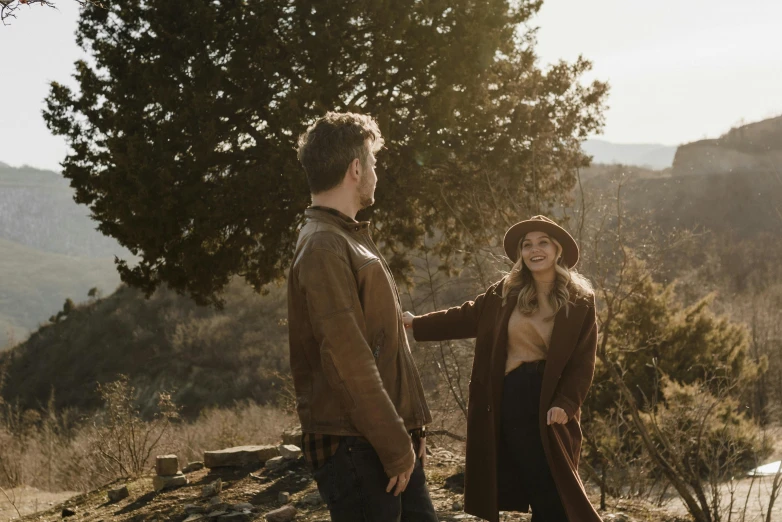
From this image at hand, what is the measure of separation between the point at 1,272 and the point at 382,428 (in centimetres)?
15660

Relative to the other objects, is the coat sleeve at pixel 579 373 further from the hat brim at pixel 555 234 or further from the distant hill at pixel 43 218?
the distant hill at pixel 43 218

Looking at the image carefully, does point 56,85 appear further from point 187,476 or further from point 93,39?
point 187,476

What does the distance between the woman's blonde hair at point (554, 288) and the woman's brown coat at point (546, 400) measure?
46mm

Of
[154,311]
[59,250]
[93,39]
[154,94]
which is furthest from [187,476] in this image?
[59,250]

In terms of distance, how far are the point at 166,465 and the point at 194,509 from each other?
1.11 m

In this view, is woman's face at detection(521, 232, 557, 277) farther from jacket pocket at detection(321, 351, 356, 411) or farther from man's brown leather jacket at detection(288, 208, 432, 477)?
jacket pocket at detection(321, 351, 356, 411)

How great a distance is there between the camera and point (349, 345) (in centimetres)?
249

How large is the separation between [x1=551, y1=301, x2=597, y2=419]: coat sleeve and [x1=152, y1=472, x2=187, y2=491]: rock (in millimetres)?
4865

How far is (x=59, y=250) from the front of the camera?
175500 millimetres

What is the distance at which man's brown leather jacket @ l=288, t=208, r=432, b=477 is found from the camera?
2482 millimetres

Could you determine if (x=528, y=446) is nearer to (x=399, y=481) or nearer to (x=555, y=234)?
(x=555, y=234)

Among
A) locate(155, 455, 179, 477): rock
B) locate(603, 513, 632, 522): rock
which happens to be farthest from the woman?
locate(155, 455, 179, 477): rock

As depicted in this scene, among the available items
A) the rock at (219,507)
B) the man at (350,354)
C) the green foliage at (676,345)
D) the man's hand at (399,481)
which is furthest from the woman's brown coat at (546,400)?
the green foliage at (676,345)

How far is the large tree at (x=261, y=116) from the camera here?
10227mm
